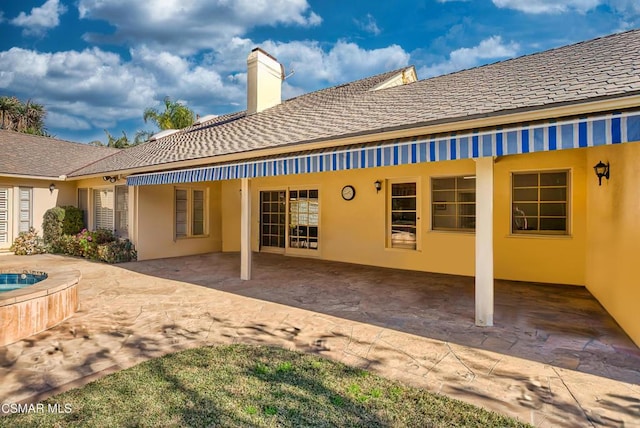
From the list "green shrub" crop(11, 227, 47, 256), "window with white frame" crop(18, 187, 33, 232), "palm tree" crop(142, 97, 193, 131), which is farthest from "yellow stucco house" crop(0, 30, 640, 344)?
"palm tree" crop(142, 97, 193, 131)

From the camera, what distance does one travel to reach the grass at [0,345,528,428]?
3355 mm

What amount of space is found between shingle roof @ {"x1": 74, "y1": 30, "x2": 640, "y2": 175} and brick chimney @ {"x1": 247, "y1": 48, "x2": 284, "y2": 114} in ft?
7.99

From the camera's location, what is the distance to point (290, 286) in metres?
9.55

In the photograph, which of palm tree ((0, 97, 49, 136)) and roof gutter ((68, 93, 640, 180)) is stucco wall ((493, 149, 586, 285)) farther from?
palm tree ((0, 97, 49, 136))

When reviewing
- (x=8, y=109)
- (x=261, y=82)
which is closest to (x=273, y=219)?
(x=261, y=82)

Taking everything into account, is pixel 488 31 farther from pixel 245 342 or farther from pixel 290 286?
pixel 245 342

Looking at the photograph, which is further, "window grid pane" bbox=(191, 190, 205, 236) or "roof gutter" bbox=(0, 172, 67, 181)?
"window grid pane" bbox=(191, 190, 205, 236)

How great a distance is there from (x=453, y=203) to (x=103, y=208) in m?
15.7

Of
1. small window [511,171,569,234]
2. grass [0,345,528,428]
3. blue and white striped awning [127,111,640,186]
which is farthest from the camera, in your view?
small window [511,171,569,234]

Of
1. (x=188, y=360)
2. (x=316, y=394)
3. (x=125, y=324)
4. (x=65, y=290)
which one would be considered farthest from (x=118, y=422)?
(x=65, y=290)

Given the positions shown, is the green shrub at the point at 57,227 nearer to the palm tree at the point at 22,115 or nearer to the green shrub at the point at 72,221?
the green shrub at the point at 72,221

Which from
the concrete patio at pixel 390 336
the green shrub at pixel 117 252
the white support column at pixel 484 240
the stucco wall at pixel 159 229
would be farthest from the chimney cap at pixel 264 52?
the white support column at pixel 484 240

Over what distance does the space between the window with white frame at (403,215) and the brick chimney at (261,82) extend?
26.7 ft

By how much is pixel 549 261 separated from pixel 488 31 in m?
17.1
